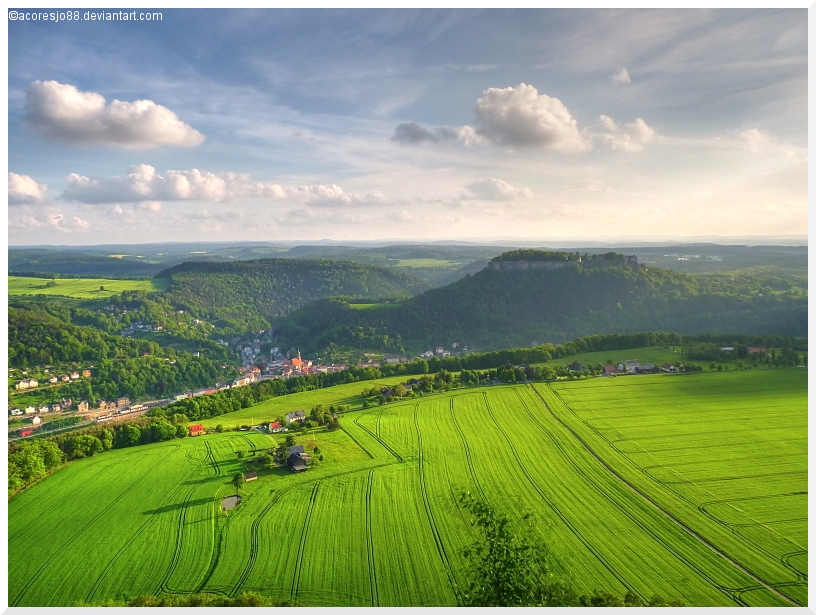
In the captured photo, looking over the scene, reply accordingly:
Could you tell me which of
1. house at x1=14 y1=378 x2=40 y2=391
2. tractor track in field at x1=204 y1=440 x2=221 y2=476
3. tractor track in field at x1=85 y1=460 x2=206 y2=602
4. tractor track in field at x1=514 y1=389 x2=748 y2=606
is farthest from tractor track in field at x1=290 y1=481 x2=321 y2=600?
house at x1=14 y1=378 x2=40 y2=391

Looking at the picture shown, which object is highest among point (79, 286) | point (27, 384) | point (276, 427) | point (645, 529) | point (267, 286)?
point (79, 286)

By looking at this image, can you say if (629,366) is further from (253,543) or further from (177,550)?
(177,550)

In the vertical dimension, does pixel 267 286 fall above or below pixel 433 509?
above

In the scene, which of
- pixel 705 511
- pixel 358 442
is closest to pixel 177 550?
pixel 358 442

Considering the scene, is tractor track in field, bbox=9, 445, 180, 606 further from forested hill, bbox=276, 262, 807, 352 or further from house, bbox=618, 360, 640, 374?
forested hill, bbox=276, 262, 807, 352

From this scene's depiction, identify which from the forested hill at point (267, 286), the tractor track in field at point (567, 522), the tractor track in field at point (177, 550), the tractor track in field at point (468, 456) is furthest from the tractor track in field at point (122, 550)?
the forested hill at point (267, 286)

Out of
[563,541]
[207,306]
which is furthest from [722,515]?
[207,306]
